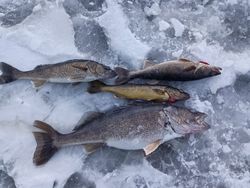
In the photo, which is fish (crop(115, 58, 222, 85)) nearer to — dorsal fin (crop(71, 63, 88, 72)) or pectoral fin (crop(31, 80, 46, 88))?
dorsal fin (crop(71, 63, 88, 72))

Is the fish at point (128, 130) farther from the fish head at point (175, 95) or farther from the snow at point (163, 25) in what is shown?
the snow at point (163, 25)

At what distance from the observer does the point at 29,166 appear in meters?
3.49

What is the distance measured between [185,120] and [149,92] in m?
0.33

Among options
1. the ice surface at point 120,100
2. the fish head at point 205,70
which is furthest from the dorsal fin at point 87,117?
the fish head at point 205,70

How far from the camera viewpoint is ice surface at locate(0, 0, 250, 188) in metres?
3.48

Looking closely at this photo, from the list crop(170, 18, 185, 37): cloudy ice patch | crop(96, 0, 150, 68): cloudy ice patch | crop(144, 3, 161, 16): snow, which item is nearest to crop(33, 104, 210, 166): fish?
crop(96, 0, 150, 68): cloudy ice patch

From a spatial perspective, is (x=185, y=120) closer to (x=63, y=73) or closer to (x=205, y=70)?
(x=205, y=70)

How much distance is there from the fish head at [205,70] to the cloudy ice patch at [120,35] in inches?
17.4

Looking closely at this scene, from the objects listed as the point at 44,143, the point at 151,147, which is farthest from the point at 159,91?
the point at 44,143

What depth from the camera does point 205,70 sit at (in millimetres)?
3561

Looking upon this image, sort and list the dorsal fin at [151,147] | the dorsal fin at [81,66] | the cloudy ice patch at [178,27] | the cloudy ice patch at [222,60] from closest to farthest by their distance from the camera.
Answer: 1. the dorsal fin at [151,147]
2. the dorsal fin at [81,66]
3. the cloudy ice patch at [222,60]
4. the cloudy ice patch at [178,27]

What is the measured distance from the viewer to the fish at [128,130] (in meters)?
3.39

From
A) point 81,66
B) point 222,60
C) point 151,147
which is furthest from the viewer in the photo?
point 222,60

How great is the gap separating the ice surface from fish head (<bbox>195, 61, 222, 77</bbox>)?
10 cm
